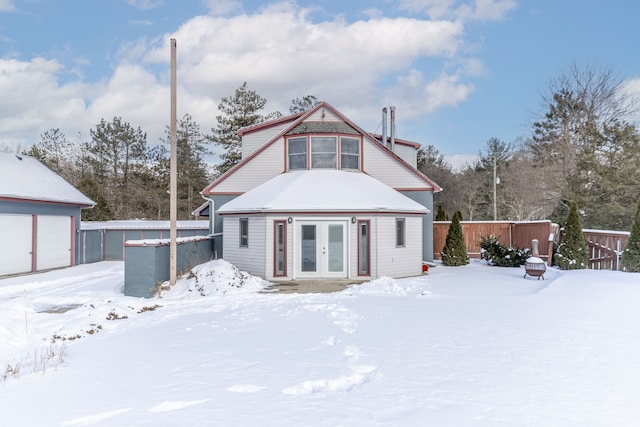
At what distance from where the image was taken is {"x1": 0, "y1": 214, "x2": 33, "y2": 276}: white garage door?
1439cm

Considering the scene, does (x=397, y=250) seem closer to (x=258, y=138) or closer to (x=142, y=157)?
(x=258, y=138)

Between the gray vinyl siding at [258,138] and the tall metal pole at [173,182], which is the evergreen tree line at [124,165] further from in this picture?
the tall metal pole at [173,182]

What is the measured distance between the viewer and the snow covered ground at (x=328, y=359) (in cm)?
377

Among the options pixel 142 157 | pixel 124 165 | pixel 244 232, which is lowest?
pixel 244 232

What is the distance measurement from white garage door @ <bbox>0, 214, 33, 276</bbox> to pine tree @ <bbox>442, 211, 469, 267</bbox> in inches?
653

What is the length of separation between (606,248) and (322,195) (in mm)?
9667

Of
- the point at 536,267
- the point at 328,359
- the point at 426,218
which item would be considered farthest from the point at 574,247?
the point at 328,359

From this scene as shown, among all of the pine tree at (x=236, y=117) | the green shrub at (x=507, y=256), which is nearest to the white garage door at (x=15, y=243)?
the green shrub at (x=507, y=256)

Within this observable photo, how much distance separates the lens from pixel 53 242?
1688 cm

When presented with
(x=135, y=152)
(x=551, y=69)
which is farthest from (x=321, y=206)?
(x=135, y=152)

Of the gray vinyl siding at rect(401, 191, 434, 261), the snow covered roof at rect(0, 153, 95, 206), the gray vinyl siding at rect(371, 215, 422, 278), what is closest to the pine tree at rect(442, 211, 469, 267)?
the gray vinyl siding at rect(401, 191, 434, 261)

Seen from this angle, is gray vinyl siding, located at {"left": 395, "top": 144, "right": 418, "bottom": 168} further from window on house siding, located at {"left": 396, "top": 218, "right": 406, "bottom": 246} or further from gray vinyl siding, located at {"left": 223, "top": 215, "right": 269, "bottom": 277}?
gray vinyl siding, located at {"left": 223, "top": 215, "right": 269, "bottom": 277}

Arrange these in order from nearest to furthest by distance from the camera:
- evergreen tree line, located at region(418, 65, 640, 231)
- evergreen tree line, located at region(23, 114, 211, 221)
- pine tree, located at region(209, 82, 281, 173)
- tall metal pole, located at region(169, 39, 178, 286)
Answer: tall metal pole, located at region(169, 39, 178, 286), evergreen tree line, located at region(418, 65, 640, 231), evergreen tree line, located at region(23, 114, 211, 221), pine tree, located at region(209, 82, 281, 173)

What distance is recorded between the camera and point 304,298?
1007 centimetres
